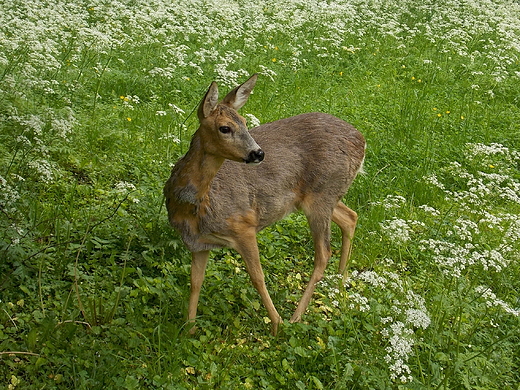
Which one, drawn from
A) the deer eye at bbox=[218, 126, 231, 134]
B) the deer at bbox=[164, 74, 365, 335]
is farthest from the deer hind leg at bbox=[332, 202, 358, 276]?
the deer eye at bbox=[218, 126, 231, 134]

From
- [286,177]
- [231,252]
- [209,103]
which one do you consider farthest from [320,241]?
[209,103]

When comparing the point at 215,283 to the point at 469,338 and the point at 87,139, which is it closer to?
the point at 469,338

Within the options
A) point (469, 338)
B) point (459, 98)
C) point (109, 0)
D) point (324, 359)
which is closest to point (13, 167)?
point (324, 359)

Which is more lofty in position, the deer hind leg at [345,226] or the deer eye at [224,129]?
the deer eye at [224,129]

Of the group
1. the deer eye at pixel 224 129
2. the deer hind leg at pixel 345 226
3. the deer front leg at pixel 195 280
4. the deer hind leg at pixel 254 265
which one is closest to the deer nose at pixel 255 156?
the deer eye at pixel 224 129

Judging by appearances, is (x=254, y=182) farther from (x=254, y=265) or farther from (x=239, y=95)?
(x=239, y=95)

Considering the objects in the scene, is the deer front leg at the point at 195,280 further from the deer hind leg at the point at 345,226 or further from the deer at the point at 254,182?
the deer hind leg at the point at 345,226

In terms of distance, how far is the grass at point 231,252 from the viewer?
4383 millimetres

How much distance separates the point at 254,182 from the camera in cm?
524

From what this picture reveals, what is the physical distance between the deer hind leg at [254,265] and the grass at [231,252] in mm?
149

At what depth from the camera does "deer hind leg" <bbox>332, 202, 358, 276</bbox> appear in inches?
239

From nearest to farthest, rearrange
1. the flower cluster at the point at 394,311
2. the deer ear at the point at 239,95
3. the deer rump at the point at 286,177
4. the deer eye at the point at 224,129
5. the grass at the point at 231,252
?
1. the flower cluster at the point at 394,311
2. the grass at the point at 231,252
3. the deer eye at the point at 224,129
4. the deer ear at the point at 239,95
5. the deer rump at the point at 286,177

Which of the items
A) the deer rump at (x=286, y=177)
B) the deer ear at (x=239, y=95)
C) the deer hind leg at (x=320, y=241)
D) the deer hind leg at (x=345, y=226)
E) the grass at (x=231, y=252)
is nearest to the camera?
the grass at (x=231, y=252)

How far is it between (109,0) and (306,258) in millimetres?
6606
